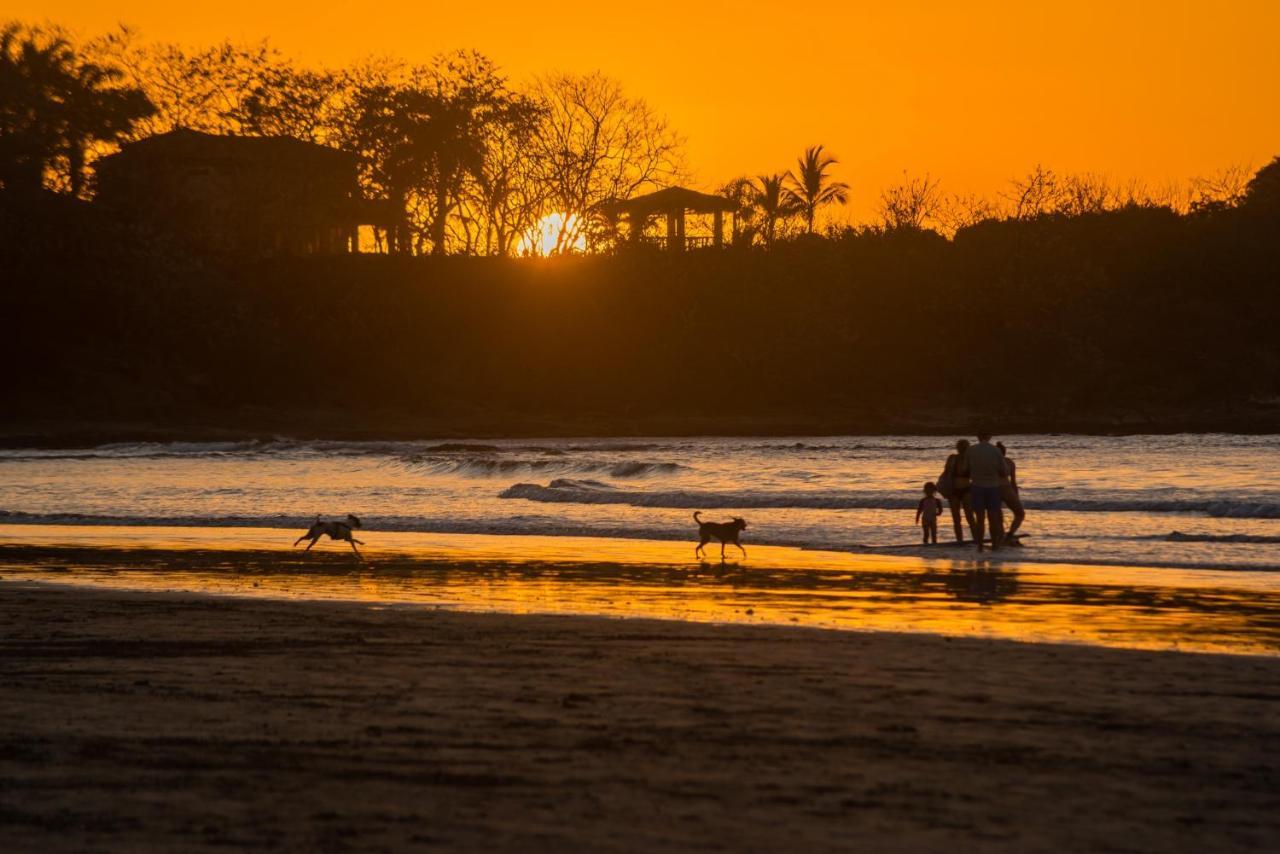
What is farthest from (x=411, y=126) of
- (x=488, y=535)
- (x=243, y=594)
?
(x=243, y=594)

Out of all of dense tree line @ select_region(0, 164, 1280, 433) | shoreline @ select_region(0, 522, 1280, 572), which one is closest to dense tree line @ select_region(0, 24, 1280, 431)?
dense tree line @ select_region(0, 164, 1280, 433)

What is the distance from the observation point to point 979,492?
19906 mm

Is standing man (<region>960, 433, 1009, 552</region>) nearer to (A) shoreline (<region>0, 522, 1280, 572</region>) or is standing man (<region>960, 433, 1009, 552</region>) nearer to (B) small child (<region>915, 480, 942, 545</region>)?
(A) shoreline (<region>0, 522, 1280, 572</region>)

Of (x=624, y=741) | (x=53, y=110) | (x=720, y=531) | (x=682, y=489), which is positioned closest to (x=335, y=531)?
(x=720, y=531)

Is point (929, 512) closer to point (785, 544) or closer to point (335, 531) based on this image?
point (785, 544)

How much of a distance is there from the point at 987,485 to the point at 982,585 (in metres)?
4.25

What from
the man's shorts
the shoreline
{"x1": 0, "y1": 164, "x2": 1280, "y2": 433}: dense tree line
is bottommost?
the shoreline

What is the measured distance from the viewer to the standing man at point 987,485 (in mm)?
19844

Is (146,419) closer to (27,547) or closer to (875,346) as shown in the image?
(875,346)

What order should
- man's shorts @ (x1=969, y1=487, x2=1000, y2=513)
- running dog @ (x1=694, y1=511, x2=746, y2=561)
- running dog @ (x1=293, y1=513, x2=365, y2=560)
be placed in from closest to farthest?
1. running dog @ (x1=694, y1=511, x2=746, y2=561)
2. running dog @ (x1=293, y1=513, x2=365, y2=560)
3. man's shorts @ (x1=969, y1=487, x2=1000, y2=513)

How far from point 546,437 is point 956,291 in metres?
21.8

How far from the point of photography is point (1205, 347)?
69.6m

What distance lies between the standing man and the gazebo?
5147 cm

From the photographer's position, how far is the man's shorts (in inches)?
780
